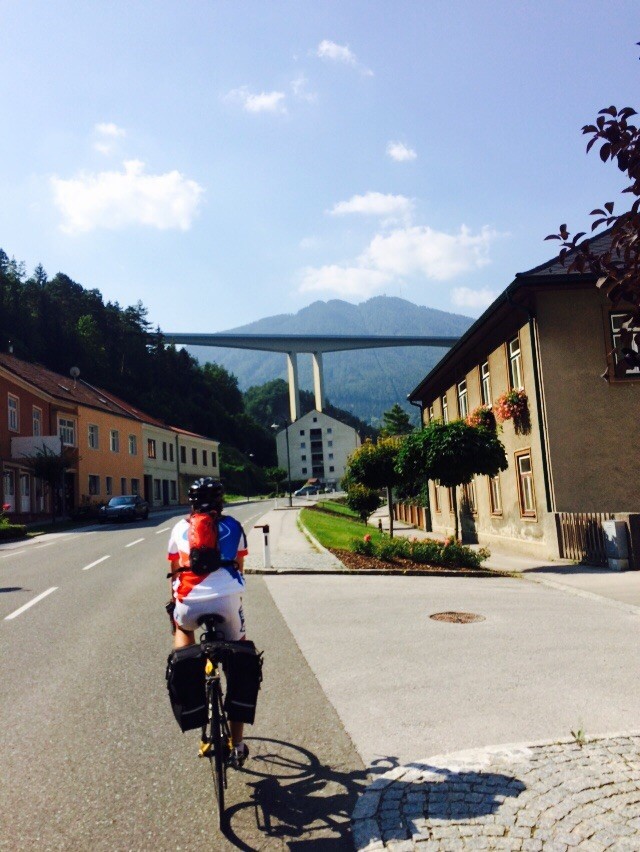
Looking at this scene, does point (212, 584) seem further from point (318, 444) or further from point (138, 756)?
point (318, 444)

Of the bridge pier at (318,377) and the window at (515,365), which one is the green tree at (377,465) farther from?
the bridge pier at (318,377)

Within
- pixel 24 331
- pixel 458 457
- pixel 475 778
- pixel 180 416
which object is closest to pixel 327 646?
pixel 475 778

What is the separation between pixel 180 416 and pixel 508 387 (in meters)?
76.8

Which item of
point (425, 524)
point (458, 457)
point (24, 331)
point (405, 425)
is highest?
point (24, 331)

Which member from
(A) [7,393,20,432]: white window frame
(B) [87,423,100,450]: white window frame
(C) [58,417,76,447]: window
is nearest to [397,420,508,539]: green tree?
(A) [7,393,20,432]: white window frame

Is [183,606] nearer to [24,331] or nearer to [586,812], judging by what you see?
[586,812]

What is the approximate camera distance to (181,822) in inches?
146

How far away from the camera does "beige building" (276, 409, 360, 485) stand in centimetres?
13998

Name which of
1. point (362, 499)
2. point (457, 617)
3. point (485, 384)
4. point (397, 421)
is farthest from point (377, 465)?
point (397, 421)

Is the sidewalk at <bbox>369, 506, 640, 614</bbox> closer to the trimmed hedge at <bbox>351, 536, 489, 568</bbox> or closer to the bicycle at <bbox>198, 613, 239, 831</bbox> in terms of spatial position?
the trimmed hedge at <bbox>351, 536, 489, 568</bbox>

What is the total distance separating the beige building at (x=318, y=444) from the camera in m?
140

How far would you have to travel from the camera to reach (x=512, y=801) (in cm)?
372

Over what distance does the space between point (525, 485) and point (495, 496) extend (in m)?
3.00

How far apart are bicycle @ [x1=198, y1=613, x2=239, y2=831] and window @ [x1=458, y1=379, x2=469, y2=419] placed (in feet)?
73.8
